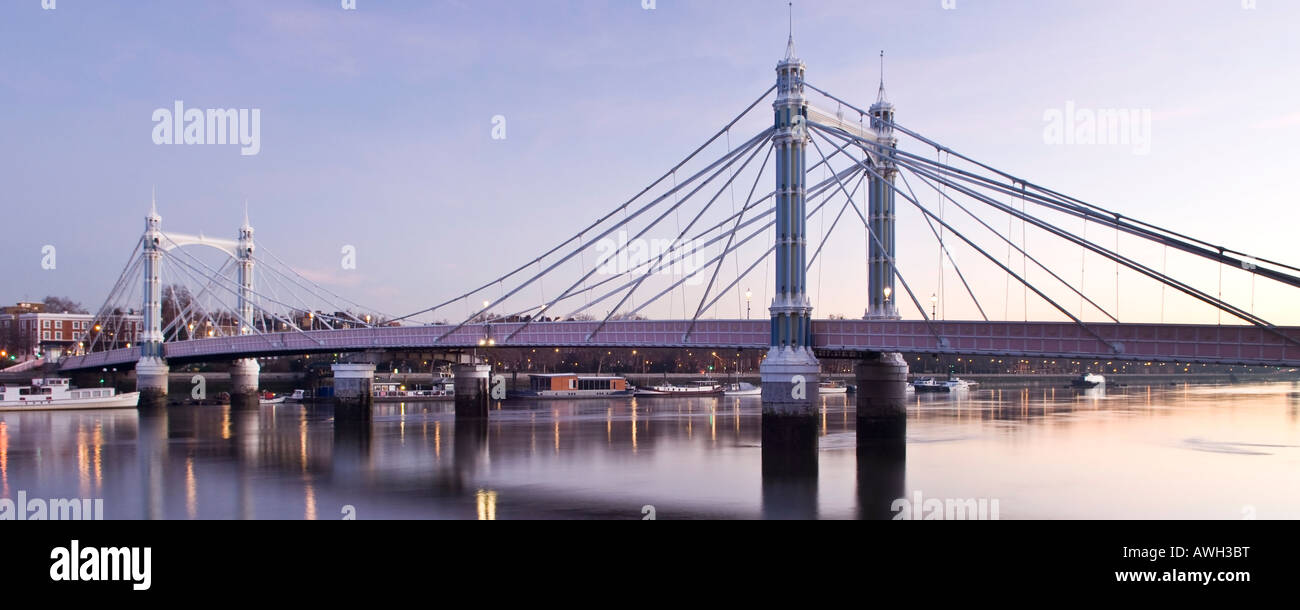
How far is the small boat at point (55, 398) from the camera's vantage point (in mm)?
70562

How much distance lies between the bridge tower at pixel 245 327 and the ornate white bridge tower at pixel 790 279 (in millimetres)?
51299

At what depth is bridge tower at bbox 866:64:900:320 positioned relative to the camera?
47688mm

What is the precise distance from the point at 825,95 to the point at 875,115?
665 cm

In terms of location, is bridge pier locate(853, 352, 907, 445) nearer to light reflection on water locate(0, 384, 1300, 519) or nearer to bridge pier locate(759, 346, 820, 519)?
light reflection on water locate(0, 384, 1300, 519)

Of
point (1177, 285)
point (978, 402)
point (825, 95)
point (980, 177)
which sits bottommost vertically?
point (978, 402)

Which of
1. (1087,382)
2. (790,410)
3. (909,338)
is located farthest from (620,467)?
(1087,382)

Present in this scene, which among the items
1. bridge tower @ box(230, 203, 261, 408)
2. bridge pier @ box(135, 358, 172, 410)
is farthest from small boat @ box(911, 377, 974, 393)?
bridge pier @ box(135, 358, 172, 410)

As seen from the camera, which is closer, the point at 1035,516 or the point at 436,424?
the point at 1035,516


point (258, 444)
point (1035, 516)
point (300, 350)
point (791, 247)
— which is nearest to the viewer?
point (1035, 516)

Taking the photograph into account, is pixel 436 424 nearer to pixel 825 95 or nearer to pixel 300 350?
pixel 300 350
